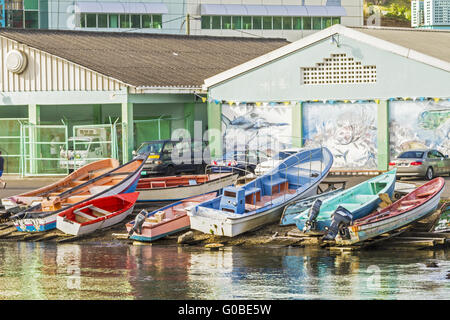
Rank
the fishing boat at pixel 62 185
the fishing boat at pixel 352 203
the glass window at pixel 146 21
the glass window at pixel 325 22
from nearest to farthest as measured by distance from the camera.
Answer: the fishing boat at pixel 352 203 < the fishing boat at pixel 62 185 < the glass window at pixel 146 21 < the glass window at pixel 325 22

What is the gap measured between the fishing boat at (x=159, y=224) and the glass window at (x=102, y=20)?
69.6 metres

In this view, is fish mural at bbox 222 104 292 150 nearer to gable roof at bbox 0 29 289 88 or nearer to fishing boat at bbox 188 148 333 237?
gable roof at bbox 0 29 289 88

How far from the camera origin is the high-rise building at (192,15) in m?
95.9

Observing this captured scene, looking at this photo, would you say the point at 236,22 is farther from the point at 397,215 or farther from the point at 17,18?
the point at 397,215

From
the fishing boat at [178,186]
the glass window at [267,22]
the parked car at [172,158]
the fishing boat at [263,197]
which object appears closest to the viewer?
the fishing boat at [263,197]

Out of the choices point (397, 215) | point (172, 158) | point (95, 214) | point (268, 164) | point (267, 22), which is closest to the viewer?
point (397, 215)

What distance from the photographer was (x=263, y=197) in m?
30.5

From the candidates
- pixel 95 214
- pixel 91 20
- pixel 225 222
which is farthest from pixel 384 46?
pixel 91 20

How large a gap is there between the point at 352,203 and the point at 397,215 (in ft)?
9.65

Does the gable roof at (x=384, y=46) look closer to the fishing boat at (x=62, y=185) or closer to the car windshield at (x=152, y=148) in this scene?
the car windshield at (x=152, y=148)

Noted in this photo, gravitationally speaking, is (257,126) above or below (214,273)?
above

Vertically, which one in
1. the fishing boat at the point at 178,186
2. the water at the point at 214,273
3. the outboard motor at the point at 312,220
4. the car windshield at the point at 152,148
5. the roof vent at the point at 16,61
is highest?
the roof vent at the point at 16,61

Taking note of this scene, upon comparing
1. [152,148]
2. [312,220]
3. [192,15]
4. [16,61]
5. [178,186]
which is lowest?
[312,220]

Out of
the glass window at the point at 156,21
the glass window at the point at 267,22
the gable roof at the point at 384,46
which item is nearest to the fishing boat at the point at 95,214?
the gable roof at the point at 384,46
